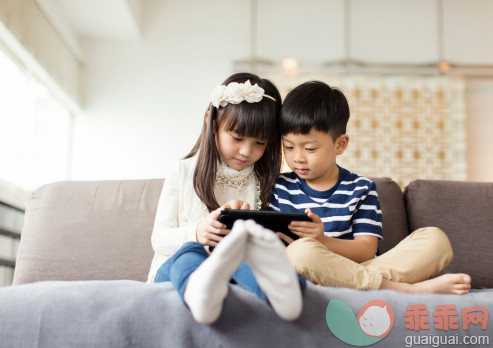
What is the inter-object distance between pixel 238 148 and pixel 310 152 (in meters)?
0.21

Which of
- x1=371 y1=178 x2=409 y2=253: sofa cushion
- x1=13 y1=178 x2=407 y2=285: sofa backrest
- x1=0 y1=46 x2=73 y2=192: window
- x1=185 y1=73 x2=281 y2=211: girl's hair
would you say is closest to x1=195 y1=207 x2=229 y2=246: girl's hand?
x1=185 y1=73 x2=281 y2=211: girl's hair

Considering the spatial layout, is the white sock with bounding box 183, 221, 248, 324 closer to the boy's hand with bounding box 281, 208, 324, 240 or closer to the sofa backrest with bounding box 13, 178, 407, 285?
the boy's hand with bounding box 281, 208, 324, 240

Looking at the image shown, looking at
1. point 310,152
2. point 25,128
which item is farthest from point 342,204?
point 25,128

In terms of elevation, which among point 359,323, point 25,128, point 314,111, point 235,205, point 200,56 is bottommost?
point 359,323

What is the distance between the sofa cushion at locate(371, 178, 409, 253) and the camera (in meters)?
1.81

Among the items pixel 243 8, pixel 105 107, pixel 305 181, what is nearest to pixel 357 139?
pixel 243 8

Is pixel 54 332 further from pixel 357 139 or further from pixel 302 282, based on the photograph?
pixel 357 139

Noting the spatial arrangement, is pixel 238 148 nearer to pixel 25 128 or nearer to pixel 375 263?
pixel 375 263

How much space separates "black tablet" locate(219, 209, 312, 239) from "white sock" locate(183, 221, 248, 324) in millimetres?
324

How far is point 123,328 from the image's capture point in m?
0.96

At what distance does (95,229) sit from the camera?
1815 mm

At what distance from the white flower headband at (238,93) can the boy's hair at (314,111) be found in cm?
9

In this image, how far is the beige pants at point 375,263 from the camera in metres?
1.16

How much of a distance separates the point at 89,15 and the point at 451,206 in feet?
9.67
